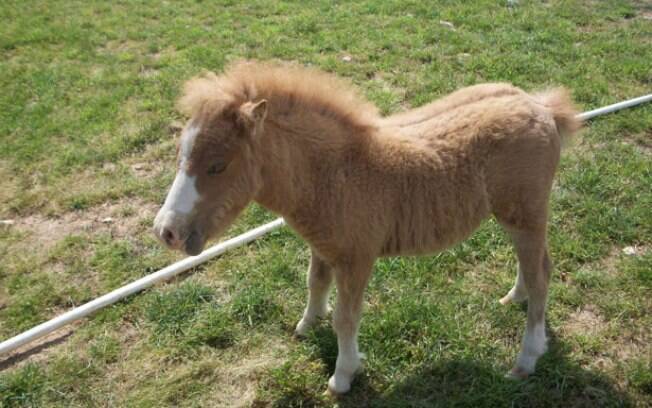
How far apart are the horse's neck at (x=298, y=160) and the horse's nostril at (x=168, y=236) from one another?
0.56m

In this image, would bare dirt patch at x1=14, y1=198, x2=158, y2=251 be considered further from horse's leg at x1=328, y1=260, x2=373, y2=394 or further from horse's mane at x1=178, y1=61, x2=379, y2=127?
horse's leg at x1=328, y1=260, x2=373, y2=394

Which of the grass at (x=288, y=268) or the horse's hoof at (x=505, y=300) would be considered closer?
the grass at (x=288, y=268)

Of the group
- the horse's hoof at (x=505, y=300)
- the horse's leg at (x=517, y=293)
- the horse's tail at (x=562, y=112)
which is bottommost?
the horse's hoof at (x=505, y=300)

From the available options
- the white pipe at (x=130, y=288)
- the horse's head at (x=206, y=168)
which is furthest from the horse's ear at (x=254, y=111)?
the white pipe at (x=130, y=288)

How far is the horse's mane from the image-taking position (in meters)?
2.79

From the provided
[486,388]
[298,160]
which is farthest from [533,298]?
[298,160]

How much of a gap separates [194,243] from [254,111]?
0.75m

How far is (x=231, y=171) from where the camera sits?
→ 273 centimetres

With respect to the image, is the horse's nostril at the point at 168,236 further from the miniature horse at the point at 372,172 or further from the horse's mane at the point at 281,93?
the horse's mane at the point at 281,93

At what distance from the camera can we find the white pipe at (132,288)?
3748mm

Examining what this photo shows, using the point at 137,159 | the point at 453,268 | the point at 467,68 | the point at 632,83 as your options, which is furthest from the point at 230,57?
the point at 632,83

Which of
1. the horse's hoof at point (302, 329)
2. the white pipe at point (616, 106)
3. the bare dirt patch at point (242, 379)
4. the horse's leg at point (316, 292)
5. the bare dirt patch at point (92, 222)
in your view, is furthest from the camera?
the white pipe at point (616, 106)

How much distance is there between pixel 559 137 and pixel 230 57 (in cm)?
554

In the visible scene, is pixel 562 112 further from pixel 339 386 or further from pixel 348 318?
pixel 339 386
